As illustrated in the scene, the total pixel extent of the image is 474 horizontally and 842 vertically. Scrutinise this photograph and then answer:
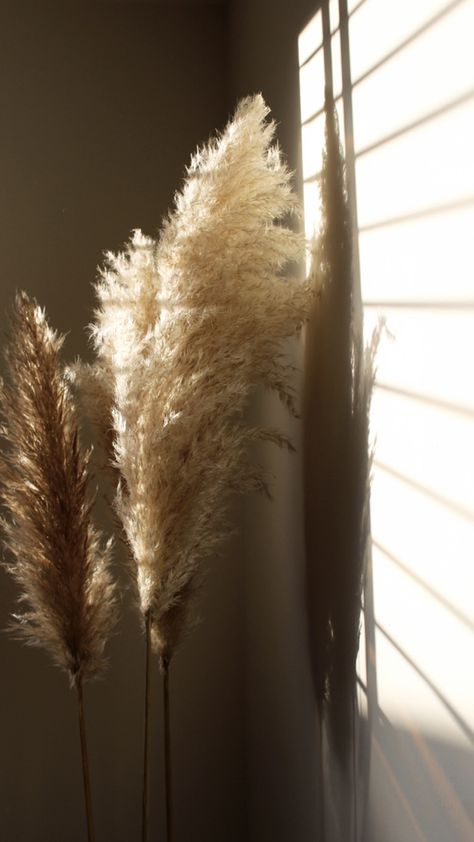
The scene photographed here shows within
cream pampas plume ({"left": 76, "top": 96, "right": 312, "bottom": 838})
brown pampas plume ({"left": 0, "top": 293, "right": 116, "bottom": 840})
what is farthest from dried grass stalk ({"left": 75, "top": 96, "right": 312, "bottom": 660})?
brown pampas plume ({"left": 0, "top": 293, "right": 116, "bottom": 840})

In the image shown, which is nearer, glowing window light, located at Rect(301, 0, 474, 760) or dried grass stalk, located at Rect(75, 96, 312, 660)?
glowing window light, located at Rect(301, 0, 474, 760)

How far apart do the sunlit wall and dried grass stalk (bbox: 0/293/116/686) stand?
22.7 inches

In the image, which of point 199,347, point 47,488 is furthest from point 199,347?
point 47,488

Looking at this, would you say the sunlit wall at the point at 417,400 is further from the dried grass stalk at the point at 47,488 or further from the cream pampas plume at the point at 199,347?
the dried grass stalk at the point at 47,488

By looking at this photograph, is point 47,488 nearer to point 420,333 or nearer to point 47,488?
point 47,488

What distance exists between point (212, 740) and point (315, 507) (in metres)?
1.04

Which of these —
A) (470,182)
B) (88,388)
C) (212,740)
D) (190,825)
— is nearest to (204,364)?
(88,388)

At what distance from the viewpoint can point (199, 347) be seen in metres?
1.53

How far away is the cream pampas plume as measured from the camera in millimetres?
1511

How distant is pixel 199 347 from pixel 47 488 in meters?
0.42

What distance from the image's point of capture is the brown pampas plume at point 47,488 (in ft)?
5.40

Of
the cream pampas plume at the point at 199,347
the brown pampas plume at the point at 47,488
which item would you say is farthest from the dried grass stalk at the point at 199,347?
the brown pampas plume at the point at 47,488

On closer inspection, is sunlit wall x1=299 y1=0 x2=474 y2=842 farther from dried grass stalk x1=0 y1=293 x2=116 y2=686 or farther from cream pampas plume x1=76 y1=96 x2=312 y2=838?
dried grass stalk x1=0 y1=293 x2=116 y2=686

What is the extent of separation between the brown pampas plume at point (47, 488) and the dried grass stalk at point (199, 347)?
0.13 meters
